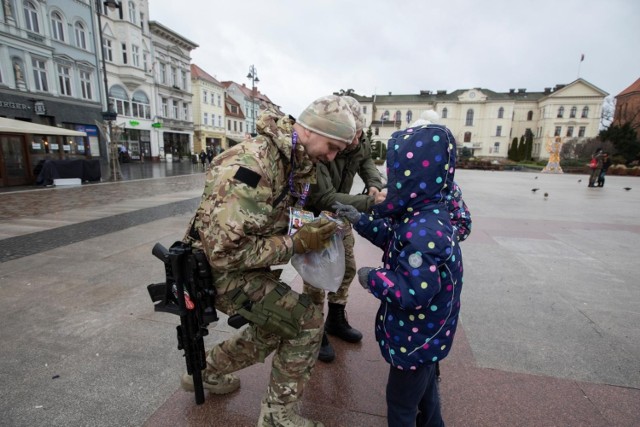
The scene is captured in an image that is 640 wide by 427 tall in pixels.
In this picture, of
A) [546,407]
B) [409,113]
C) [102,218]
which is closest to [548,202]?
[546,407]

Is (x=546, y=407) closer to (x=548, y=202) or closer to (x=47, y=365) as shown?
(x=47, y=365)

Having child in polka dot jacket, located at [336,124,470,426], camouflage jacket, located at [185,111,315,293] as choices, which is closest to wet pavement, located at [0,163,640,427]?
child in polka dot jacket, located at [336,124,470,426]

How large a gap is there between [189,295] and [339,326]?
1.48 m

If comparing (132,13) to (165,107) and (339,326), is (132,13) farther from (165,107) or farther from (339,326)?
(339,326)

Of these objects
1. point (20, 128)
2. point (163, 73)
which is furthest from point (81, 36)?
point (20, 128)

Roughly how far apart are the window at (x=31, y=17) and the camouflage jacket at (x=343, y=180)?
2642 cm

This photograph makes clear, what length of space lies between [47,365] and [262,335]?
1.68 m

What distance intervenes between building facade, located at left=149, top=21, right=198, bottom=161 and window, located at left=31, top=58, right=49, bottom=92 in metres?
10.7

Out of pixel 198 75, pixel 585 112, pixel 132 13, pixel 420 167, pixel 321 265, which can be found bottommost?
pixel 321 265

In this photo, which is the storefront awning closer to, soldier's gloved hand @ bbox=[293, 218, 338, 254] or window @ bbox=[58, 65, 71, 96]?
window @ bbox=[58, 65, 71, 96]

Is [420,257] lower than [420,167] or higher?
lower

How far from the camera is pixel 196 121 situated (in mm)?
43375

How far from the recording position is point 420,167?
154 cm

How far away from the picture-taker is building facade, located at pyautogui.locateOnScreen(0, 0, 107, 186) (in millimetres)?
18328
